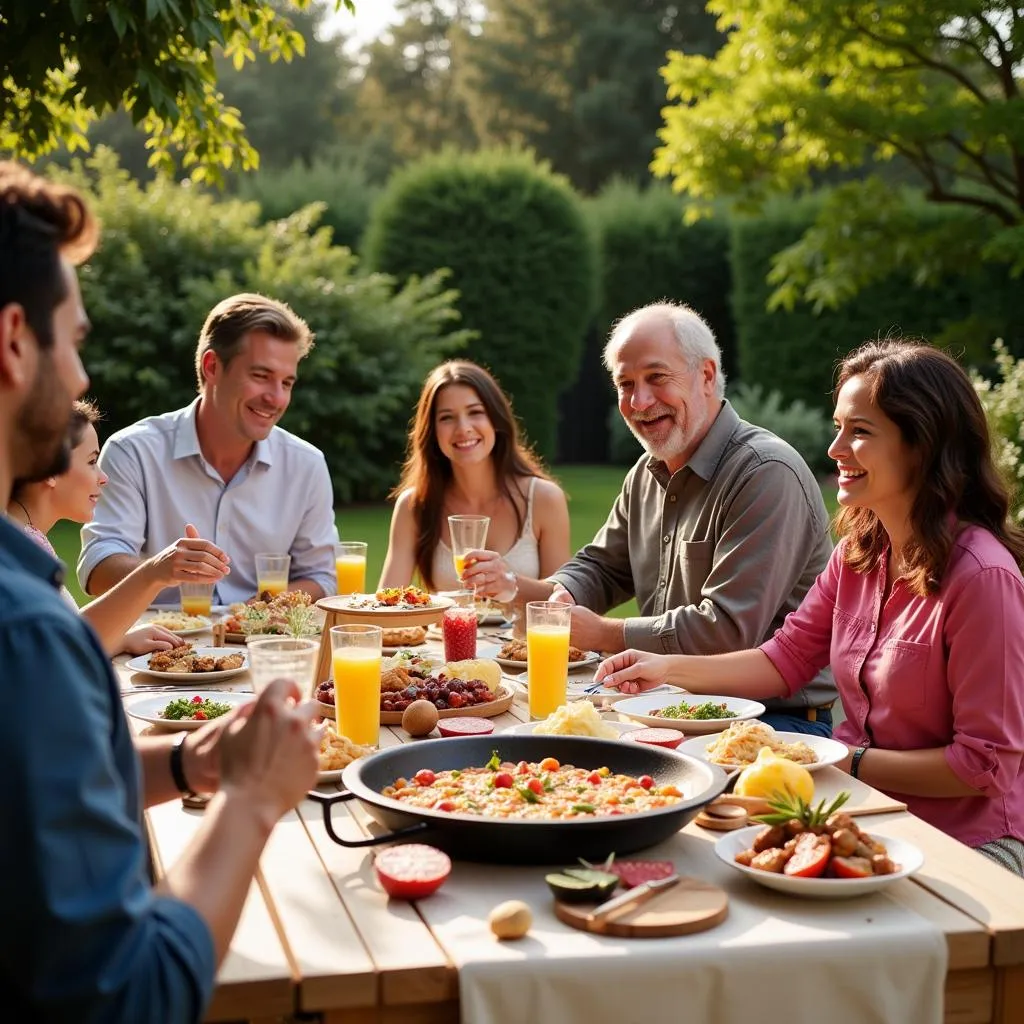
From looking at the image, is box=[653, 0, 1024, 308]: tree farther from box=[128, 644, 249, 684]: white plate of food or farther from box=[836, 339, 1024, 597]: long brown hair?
box=[128, 644, 249, 684]: white plate of food

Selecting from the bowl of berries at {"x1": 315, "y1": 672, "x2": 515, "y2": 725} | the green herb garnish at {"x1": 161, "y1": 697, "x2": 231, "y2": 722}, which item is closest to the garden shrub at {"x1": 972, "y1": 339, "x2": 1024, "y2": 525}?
the bowl of berries at {"x1": 315, "y1": 672, "x2": 515, "y2": 725}

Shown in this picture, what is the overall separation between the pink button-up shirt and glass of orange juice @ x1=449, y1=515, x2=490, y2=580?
118cm

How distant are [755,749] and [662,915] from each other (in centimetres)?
80

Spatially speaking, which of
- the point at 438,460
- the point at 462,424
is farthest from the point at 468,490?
the point at 462,424

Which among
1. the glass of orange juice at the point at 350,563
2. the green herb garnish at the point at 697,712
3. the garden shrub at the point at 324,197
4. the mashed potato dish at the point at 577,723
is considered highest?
the garden shrub at the point at 324,197

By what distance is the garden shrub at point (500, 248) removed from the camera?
1581 cm

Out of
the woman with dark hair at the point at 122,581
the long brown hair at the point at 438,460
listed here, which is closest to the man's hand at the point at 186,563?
the woman with dark hair at the point at 122,581

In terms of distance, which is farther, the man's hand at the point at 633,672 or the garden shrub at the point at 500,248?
the garden shrub at the point at 500,248

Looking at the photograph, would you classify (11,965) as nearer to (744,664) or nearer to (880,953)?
(880,953)

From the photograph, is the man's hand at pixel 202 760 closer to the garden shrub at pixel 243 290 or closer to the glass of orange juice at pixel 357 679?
the glass of orange juice at pixel 357 679

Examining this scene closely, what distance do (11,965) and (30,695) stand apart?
25cm

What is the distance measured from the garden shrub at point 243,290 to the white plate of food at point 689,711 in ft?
32.1

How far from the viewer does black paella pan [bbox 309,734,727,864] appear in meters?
1.96

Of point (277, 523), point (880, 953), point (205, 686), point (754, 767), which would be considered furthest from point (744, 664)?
point (277, 523)
